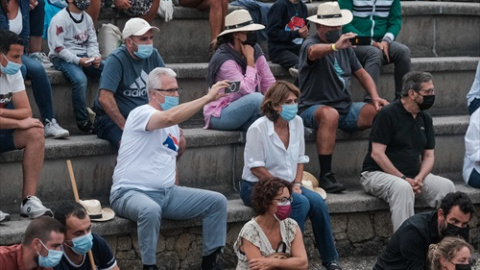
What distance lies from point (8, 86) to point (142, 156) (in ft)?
3.77

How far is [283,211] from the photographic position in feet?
28.0

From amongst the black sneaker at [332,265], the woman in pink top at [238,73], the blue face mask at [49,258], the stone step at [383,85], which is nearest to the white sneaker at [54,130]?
the stone step at [383,85]

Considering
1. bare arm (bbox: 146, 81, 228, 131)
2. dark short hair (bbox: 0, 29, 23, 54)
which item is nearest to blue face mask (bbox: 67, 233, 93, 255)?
bare arm (bbox: 146, 81, 228, 131)

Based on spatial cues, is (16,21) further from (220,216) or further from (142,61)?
(220,216)

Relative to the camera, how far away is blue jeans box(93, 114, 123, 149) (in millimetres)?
9664

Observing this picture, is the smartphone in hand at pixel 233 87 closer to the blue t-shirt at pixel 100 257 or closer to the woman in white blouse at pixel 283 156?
the woman in white blouse at pixel 283 156

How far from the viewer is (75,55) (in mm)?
10344

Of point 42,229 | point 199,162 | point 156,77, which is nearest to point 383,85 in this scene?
point 199,162

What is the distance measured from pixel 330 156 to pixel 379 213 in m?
0.65

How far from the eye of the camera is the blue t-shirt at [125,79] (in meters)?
9.70

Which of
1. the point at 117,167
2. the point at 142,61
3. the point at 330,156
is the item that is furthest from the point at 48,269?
the point at 330,156

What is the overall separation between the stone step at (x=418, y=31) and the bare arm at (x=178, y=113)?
2.83 metres

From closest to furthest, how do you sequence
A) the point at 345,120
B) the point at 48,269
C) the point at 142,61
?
1. the point at 48,269
2. the point at 142,61
3. the point at 345,120

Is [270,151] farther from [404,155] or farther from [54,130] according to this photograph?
[54,130]
